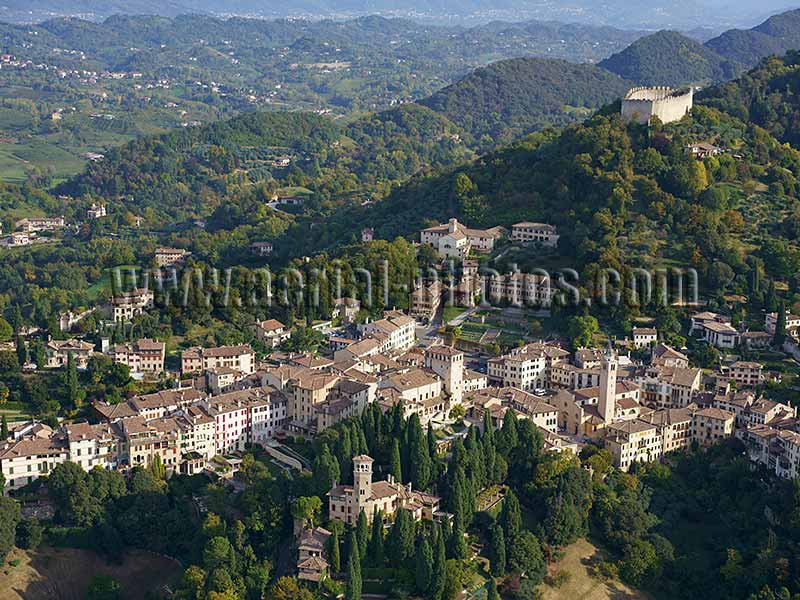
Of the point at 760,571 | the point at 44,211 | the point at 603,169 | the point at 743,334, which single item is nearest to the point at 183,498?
the point at 760,571

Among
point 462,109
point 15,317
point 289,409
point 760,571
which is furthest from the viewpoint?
point 462,109

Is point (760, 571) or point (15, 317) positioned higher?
point (15, 317)

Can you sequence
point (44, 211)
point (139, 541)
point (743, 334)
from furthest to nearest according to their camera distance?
1. point (44, 211)
2. point (743, 334)
3. point (139, 541)

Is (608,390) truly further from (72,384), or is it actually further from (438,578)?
(72,384)

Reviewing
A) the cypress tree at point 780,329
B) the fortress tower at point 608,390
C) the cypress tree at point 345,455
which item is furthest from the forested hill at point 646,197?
the cypress tree at point 345,455

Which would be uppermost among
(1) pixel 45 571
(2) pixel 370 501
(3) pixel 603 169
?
(3) pixel 603 169

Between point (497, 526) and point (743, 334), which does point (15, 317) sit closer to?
point (497, 526)

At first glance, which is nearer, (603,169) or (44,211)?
(603,169)
